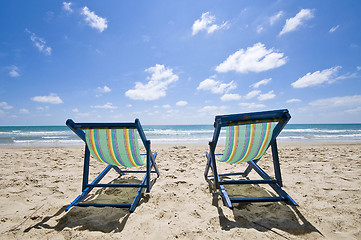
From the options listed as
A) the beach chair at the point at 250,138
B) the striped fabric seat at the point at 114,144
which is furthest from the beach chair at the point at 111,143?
the beach chair at the point at 250,138

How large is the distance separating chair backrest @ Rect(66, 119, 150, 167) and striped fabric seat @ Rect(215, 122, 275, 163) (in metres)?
Answer: 1.19

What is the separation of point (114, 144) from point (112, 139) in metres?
0.08

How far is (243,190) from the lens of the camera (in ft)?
8.55

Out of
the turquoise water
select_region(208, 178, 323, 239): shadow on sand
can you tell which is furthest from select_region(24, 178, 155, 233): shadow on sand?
the turquoise water

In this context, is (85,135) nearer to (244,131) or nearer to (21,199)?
(21,199)

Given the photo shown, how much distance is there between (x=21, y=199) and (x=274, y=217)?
10.9 ft

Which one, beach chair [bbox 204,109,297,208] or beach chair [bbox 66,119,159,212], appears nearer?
beach chair [bbox 204,109,297,208]

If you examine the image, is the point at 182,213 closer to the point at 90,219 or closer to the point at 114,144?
the point at 90,219

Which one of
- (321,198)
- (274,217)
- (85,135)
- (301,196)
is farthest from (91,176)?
(321,198)

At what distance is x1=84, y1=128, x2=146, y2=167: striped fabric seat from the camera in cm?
221

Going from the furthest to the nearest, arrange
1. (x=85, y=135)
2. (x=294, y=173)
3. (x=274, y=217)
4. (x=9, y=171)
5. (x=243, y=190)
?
(x=9, y=171)
(x=294, y=173)
(x=243, y=190)
(x=85, y=135)
(x=274, y=217)

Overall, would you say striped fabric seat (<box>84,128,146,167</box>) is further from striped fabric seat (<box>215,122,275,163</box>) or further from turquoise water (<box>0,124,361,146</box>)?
turquoise water (<box>0,124,361,146</box>)

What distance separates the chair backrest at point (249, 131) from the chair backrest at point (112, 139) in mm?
1115

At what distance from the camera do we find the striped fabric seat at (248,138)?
2178 millimetres
